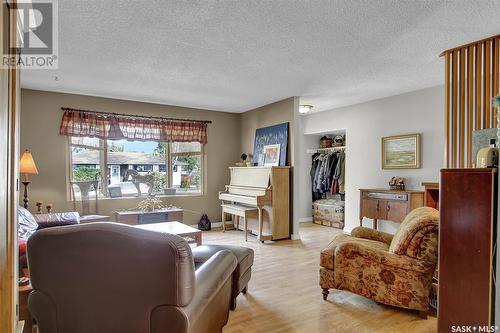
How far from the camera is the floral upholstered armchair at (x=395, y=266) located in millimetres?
2418

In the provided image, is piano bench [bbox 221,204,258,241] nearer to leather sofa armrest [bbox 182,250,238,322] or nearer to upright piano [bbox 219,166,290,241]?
upright piano [bbox 219,166,290,241]

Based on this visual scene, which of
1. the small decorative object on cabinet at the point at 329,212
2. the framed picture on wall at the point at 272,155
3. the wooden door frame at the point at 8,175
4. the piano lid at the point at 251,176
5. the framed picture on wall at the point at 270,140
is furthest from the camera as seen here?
the small decorative object on cabinet at the point at 329,212

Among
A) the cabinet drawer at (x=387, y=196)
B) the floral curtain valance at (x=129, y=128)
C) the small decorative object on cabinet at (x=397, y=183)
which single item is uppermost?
the floral curtain valance at (x=129, y=128)

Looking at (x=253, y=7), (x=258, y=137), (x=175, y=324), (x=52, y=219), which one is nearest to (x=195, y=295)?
(x=175, y=324)

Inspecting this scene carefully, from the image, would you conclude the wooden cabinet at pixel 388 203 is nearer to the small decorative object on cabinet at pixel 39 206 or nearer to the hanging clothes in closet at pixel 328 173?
the hanging clothes in closet at pixel 328 173

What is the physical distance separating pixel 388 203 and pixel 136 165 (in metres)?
4.33

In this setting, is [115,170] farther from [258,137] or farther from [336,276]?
[336,276]

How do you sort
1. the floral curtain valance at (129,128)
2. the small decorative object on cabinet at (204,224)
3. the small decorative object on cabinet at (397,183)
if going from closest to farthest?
1. the small decorative object on cabinet at (397,183)
2. the floral curtain valance at (129,128)
3. the small decorative object on cabinet at (204,224)

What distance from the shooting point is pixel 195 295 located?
57.9 inches

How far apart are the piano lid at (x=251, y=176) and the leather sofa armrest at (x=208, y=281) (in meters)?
3.14

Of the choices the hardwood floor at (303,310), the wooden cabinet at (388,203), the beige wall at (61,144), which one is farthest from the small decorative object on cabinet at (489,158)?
the beige wall at (61,144)

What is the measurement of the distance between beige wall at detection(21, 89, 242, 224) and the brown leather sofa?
3.96 m

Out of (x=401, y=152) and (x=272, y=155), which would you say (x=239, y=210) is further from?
(x=401, y=152)

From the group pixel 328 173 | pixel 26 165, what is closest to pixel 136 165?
pixel 26 165
